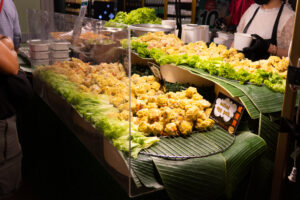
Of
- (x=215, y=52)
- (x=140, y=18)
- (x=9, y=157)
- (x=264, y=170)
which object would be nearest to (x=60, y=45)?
(x=9, y=157)

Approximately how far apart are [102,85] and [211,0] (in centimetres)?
568

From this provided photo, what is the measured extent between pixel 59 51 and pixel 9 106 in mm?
778

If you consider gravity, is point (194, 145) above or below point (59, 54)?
below

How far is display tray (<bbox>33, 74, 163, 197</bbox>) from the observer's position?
147 cm

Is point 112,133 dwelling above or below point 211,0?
below

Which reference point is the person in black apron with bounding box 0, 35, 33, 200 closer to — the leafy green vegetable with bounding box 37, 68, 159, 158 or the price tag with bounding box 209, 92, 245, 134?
the leafy green vegetable with bounding box 37, 68, 159, 158

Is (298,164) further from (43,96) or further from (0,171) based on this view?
(43,96)

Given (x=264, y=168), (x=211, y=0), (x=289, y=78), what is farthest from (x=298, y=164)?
(x=211, y=0)

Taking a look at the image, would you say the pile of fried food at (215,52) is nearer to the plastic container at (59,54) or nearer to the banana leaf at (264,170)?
the banana leaf at (264,170)

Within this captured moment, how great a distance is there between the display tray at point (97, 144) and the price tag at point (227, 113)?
2.22ft

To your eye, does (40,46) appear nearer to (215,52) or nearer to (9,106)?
(9,106)

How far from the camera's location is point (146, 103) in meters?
2.03

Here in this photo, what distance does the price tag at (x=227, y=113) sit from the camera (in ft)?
5.96

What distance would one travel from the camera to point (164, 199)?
154cm
